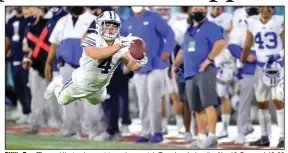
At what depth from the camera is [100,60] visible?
9.68 meters

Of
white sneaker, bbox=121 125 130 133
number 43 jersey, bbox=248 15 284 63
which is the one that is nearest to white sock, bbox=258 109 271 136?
number 43 jersey, bbox=248 15 284 63

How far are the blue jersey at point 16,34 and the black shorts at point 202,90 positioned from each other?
304 centimetres

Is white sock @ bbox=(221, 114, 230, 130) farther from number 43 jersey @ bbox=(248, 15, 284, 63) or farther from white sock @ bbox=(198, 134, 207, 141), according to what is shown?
white sock @ bbox=(198, 134, 207, 141)

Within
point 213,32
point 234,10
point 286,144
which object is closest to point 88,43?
point 213,32

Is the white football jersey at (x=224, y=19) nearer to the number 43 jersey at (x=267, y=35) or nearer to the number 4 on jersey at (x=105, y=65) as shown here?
the number 43 jersey at (x=267, y=35)

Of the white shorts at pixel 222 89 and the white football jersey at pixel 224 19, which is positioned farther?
the white shorts at pixel 222 89

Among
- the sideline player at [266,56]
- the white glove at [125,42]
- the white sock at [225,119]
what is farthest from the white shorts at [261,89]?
the white glove at [125,42]

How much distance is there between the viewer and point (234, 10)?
44.7 ft

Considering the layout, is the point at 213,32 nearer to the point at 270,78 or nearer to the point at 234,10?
the point at 270,78

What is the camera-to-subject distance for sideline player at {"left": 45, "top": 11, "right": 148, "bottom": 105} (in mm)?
9289

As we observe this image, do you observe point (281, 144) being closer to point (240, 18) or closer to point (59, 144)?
point (240, 18)

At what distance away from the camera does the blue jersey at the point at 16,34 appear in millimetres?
14055
